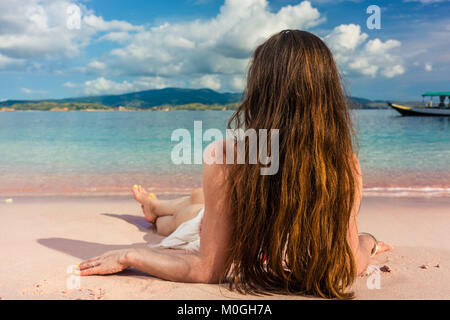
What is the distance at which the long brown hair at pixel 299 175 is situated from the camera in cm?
186

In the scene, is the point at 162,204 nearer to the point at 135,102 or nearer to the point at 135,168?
the point at 135,168

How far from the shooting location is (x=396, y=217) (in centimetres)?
439

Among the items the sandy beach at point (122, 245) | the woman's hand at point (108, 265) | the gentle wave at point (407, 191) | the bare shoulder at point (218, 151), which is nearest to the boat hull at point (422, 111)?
the gentle wave at point (407, 191)

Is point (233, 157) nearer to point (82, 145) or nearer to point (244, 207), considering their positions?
point (244, 207)

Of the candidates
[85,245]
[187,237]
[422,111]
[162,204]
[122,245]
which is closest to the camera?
[187,237]

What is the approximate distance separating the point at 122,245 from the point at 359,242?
2.12 m

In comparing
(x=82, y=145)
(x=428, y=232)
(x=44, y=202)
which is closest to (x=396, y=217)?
(x=428, y=232)

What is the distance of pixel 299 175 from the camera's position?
1.87 meters

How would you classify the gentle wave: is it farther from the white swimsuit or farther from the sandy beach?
the white swimsuit

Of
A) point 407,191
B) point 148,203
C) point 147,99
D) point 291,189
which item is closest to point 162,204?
point 148,203

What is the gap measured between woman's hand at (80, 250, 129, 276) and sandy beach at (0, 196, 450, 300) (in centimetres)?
4

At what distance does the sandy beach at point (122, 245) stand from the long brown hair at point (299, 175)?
0.25 meters
